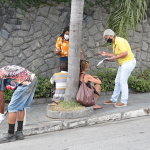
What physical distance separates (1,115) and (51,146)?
1016 mm

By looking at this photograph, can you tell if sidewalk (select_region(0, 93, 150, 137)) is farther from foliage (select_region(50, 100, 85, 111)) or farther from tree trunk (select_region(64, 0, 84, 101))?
tree trunk (select_region(64, 0, 84, 101))

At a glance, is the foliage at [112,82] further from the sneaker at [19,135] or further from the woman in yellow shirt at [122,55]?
the sneaker at [19,135]

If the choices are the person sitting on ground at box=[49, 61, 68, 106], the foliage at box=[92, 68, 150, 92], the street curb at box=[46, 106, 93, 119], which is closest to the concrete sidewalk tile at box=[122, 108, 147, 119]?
the street curb at box=[46, 106, 93, 119]

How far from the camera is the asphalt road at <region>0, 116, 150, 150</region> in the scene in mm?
3356

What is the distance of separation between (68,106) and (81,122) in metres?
0.48

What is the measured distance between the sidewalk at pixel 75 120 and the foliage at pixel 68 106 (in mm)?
293

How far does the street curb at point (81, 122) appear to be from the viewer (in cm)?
412

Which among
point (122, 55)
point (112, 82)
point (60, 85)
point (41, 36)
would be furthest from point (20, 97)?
point (112, 82)

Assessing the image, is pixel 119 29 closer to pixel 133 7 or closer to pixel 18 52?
pixel 133 7

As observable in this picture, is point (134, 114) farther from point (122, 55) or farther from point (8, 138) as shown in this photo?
point (8, 138)

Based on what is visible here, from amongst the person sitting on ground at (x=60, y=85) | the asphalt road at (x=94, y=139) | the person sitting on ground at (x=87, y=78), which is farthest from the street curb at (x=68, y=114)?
the person sitting on ground at (x=87, y=78)

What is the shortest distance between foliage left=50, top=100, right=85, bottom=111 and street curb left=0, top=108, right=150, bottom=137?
34 centimetres

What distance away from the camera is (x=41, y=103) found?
607cm

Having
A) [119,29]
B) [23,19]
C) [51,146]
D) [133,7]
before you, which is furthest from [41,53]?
[51,146]
